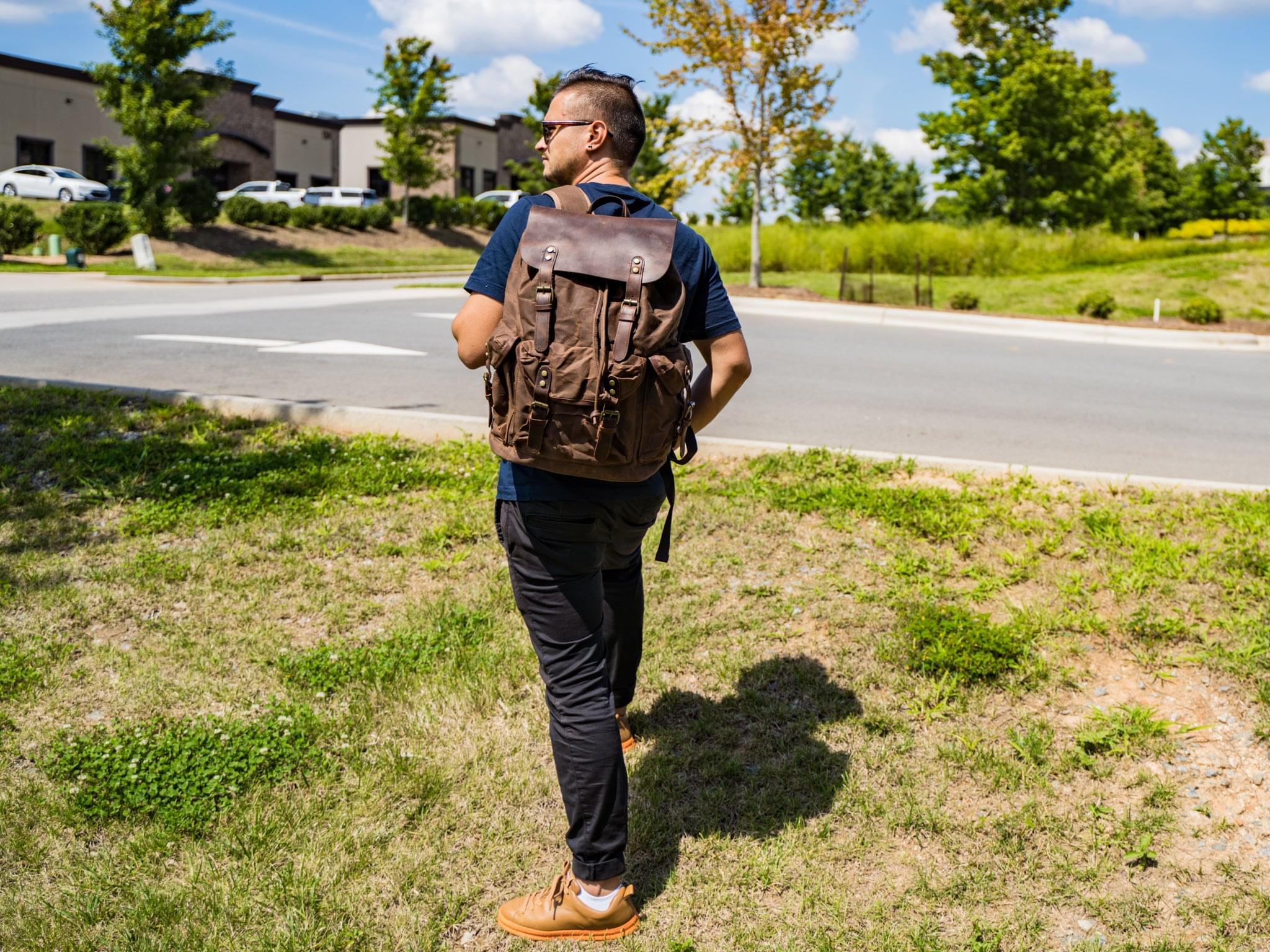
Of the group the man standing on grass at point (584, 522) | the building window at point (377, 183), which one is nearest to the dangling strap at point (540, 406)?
the man standing on grass at point (584, 522)

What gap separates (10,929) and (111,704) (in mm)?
1166

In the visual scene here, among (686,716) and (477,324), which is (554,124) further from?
(686,716)

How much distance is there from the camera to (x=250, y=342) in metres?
11.2

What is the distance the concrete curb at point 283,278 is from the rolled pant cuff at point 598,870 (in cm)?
1573

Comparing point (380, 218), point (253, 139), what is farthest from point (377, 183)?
point (380, 218)

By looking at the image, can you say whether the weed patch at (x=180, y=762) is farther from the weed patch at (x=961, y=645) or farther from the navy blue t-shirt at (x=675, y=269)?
the weed patch at (x=961, y=645)

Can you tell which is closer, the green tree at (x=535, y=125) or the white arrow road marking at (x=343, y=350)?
the white arrow road marking at (x=343, y=350)

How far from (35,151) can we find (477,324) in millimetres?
48461

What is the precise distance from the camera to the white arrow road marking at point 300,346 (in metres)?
10.7

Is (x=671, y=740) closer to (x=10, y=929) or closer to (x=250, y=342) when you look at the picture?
(x=10, y=929)

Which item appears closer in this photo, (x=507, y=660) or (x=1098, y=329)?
A: (x=507, y=660)

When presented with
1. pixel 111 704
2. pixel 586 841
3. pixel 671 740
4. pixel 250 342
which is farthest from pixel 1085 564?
pixel 250 342

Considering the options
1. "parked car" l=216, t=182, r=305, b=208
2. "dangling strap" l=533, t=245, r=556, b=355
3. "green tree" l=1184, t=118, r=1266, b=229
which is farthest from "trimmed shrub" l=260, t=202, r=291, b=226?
"green tree" l=1184, t=118, r=1266, b=229

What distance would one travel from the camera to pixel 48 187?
37844 mm
